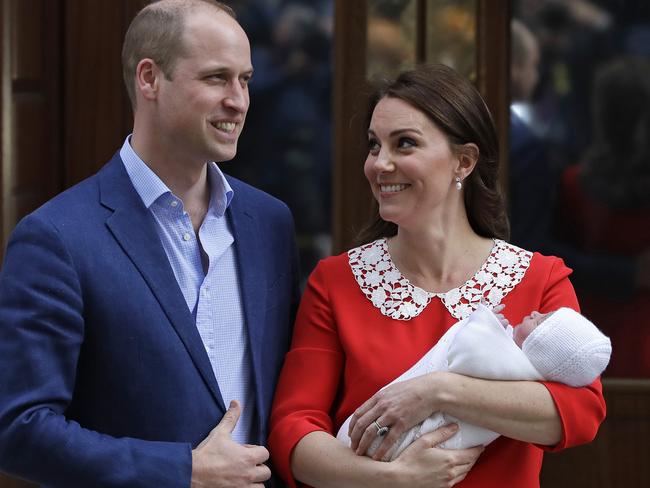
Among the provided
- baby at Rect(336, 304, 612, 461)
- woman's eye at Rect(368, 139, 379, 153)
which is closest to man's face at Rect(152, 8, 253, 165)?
woman's eye at Rect(368, 139, 379, 153)

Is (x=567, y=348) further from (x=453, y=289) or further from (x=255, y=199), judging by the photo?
(x=255, y=199)

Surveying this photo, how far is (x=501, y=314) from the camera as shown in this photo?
2.85m

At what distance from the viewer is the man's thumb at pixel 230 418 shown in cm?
274

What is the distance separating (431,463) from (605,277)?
174 cm

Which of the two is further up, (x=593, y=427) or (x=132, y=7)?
(x=132, y=7)

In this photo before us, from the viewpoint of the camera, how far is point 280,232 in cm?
310

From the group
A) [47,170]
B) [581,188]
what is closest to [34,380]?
[47,170]

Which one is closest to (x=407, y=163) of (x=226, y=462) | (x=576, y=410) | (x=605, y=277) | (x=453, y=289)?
(x=453, y=289)

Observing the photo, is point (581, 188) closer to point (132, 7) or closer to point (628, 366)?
point (628, 366)

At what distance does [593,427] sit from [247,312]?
74cm

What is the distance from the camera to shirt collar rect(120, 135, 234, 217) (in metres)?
2.82

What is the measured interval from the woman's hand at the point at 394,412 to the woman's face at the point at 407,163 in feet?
1.26

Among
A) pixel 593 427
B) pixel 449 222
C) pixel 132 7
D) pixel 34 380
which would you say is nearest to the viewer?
pixel 34 380

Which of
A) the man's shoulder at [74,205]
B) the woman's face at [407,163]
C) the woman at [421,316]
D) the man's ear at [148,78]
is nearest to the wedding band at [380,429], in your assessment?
the woman at [421,316]
